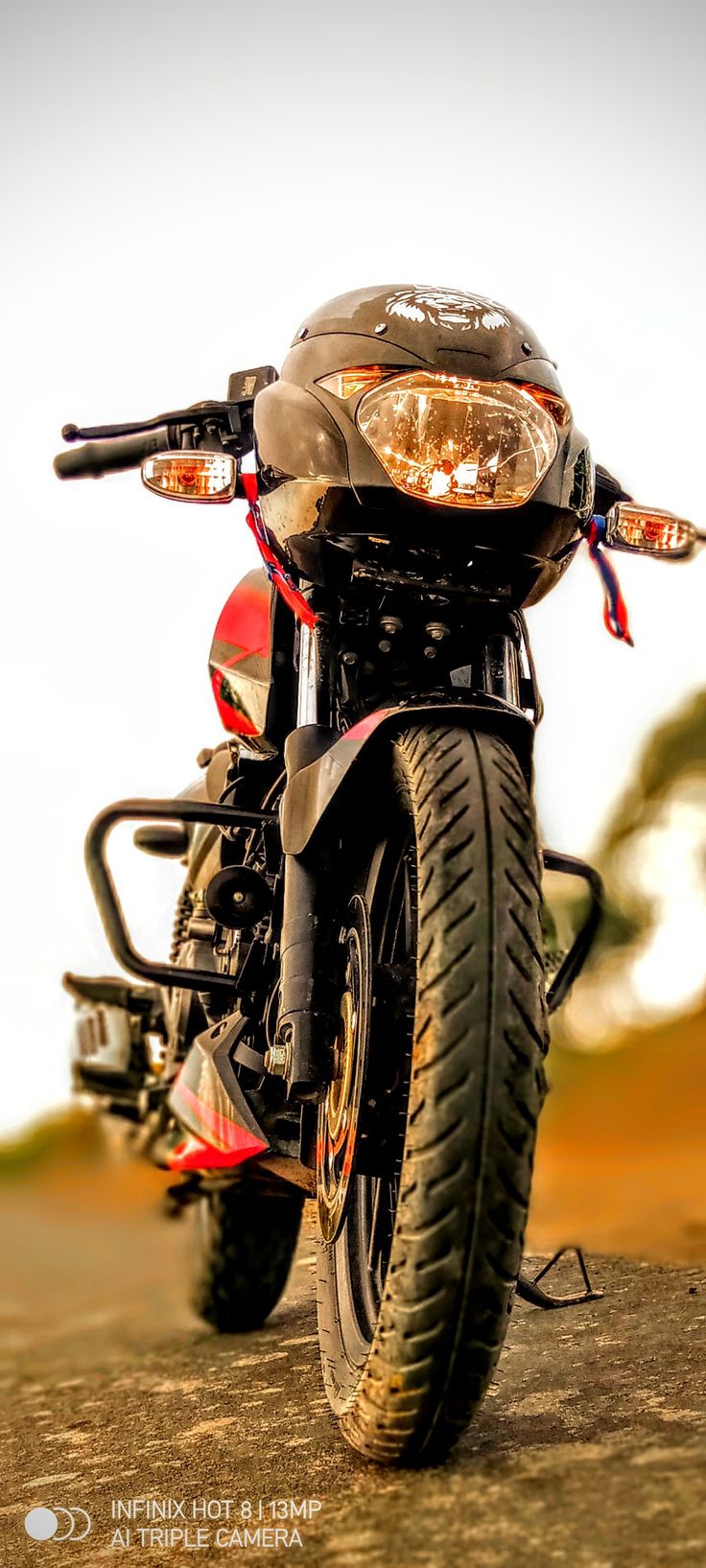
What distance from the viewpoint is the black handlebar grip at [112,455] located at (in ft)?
8.87

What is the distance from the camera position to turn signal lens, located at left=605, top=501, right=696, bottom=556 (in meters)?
2.53

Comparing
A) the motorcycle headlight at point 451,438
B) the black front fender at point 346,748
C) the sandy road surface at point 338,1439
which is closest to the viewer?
the sandy road surface at point 338,1439

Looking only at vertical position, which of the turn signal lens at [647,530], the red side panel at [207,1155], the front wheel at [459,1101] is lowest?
the red side panel at [207,1155]

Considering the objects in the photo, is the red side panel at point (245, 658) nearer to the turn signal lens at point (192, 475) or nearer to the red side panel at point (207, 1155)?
the turn signal lens at point (192, 475)

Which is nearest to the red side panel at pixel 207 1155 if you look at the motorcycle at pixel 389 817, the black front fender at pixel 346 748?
the motorcycle at pixel 389 817

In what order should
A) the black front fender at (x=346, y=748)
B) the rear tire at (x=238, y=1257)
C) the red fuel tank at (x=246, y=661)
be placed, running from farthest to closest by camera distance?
the rear tire at (x=238, y=1257), the red fuel tank at (x=246, y=661), the black front fender at (x=346, y=748)

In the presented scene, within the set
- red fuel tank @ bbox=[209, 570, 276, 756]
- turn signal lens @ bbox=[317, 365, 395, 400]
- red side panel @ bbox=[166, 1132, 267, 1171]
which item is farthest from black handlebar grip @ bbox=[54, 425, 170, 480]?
red side panel @ bbox=[166, 1132, 267, 1171]

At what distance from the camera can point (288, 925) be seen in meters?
2.08

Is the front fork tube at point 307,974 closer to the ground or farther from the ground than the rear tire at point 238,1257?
farther from the ground

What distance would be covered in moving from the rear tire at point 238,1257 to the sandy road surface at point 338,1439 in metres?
0.07

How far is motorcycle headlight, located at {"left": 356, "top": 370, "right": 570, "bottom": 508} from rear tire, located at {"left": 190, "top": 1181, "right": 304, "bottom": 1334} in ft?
6.79

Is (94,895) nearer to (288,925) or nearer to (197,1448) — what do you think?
(288,925)

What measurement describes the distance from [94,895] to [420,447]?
971mm

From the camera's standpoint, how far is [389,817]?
2.01 meters
